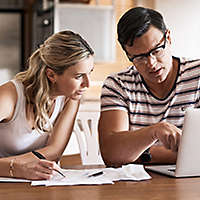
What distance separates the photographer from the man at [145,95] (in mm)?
2129

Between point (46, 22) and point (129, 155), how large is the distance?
3436 mm

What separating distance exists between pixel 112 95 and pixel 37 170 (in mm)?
676

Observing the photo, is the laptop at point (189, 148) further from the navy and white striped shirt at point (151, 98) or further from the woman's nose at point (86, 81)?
the woman's nose at point (86, 81)

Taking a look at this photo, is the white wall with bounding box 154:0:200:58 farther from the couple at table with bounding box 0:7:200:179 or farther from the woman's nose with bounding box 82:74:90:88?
the woman's nose with bounding box 82:74:90:88

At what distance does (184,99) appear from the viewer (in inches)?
92.3

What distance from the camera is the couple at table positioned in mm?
2160

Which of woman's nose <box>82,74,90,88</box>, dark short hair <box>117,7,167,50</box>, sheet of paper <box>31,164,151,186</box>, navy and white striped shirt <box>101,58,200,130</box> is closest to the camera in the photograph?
sheet of paper <box>31,164,151,186</box>

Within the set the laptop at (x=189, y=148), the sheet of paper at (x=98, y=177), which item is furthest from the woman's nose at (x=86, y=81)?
the laptop at (x=189, y=148)

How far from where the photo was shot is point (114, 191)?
5.45ft

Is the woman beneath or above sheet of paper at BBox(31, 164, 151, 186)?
above

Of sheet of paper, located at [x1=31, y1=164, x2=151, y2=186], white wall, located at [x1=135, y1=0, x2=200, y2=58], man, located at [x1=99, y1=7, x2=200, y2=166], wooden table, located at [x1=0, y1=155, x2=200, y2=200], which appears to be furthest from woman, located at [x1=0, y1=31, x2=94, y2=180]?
white wall, located at [x1=135, y1=0, x2=200, y2=58]

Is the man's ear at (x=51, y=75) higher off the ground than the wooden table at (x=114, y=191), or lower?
higher

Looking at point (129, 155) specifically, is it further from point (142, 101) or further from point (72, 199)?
point (72, 199)

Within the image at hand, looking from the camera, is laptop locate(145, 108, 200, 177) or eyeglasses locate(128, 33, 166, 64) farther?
eyeglasses locate(128, 33, 166, 64)
